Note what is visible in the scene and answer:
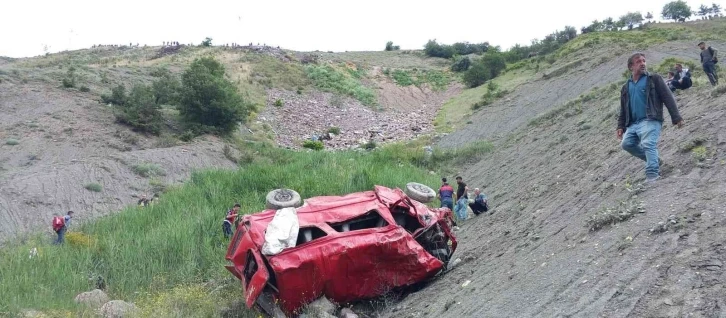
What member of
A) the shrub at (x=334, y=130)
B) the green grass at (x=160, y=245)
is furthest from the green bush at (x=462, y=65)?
the green grass at (x=160, y=245)

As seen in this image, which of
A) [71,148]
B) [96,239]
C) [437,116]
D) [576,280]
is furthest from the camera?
[437,116]

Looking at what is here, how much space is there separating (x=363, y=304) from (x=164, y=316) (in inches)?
108

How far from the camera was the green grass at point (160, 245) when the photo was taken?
394 inches

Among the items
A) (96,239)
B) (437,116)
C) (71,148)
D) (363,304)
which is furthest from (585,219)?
(437,116)

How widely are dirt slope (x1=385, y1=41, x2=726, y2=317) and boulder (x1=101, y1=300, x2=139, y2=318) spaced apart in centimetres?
368

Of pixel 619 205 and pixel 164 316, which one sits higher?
pixel 619 205

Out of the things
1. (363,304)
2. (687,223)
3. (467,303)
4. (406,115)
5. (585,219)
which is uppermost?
(687,223)

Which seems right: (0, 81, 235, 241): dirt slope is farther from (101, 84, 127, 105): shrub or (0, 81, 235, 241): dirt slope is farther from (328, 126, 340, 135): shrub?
(328, 126, 340, 135): shrub

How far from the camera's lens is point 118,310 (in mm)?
8664

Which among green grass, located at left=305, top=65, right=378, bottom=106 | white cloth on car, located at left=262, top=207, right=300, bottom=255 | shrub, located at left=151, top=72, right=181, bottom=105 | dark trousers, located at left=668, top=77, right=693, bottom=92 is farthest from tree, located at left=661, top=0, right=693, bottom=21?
white cloth on car, located at left=262, top=207, right=300, bottom=255

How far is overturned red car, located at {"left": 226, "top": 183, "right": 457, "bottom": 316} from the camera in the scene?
7.80 metres

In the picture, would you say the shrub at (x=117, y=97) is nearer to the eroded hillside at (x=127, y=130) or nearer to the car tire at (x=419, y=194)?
the eroded hillside at (x=127, y=130)

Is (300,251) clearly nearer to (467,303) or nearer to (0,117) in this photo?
(467,303)

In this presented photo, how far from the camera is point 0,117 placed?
2581cm
